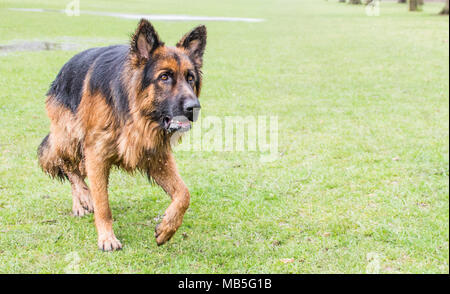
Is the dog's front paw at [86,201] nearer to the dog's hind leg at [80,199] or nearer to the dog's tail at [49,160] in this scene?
the dog's hind leg at [80,199]

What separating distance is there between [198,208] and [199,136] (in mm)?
3563

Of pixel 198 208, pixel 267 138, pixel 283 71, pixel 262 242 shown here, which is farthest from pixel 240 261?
pixel 283 71

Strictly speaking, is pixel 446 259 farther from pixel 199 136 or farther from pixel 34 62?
pixel 34 62

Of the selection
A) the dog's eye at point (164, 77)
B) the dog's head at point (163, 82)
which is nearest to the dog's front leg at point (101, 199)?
the dog's head at point (163, 82)

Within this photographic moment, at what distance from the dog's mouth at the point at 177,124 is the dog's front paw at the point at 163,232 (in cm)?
88

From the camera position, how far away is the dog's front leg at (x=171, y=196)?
197 inches

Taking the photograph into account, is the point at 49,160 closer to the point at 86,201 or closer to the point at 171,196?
the point at 86,201

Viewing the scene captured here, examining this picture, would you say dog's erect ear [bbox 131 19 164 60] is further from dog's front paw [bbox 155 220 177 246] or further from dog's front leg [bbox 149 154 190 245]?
dog's front paw [bbox 155 220 177 246]

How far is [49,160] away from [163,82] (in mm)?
2065

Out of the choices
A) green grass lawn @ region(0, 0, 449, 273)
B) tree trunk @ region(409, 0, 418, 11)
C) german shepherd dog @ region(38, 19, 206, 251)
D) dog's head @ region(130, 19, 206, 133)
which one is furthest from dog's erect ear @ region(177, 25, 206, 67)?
tree trunk @ region(409, 0, 418, 11)

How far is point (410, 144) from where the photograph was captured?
9172mm

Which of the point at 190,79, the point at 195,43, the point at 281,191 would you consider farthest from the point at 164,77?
the point at 281,191

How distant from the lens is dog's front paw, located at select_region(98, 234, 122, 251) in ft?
17.0

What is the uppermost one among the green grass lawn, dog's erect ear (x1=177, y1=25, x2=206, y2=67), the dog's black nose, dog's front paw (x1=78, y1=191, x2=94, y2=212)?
dog's erect ear (x1=177, y1=25, x2=206, y2=67)
